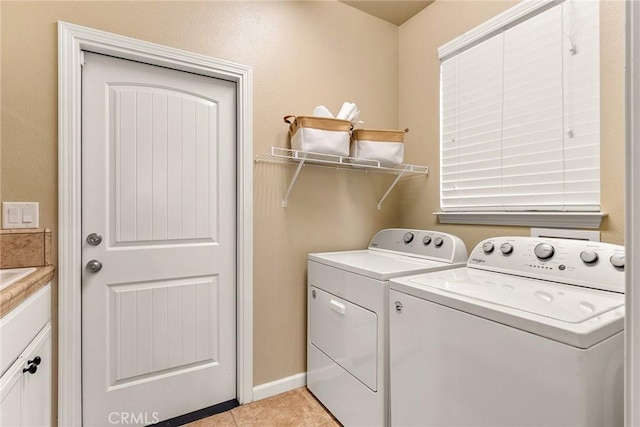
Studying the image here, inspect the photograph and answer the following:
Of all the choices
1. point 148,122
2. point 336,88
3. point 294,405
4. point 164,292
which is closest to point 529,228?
point 336,88

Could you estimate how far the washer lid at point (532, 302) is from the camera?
803 mm

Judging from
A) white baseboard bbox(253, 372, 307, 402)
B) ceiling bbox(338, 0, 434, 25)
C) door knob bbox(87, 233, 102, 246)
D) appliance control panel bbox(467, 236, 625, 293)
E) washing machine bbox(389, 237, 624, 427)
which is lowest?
white baseboard bbox(253, 372, 307, 402)

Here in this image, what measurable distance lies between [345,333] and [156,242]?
1127mm

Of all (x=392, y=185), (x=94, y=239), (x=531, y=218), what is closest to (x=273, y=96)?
(x=392, y=185)

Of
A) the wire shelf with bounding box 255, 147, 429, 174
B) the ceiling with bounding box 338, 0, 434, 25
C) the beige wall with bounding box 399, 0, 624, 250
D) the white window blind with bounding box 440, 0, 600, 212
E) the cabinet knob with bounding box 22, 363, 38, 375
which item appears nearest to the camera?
the cabinet knob with bounding box 22, 363, 38, 375

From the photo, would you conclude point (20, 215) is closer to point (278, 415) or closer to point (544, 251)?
point (278, 415)

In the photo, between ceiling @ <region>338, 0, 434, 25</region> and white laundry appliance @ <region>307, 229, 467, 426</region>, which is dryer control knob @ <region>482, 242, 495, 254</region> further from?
ceiling @ <region>338, 0, 434, 25</region>

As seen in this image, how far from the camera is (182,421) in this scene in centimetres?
169

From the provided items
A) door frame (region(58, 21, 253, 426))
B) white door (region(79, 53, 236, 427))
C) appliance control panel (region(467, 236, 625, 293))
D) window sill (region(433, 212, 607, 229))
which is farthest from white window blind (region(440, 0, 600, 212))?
door frame (region(58, 21, 253, 426))

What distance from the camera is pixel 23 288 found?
1.04 metres

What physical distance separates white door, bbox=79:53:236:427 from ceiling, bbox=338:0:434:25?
3.88 feet

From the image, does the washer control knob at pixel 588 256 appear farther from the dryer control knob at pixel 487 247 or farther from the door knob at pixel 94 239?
the door knob at pixel 94 239

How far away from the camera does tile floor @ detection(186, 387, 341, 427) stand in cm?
167

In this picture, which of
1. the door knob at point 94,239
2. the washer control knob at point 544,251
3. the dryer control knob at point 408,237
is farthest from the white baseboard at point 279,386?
the washer control knob at point 544,251
